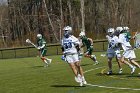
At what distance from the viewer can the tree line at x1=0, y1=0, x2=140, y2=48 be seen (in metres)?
85.2

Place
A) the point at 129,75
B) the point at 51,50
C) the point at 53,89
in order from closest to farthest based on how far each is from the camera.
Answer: the point at 53,89 → the point at 129,75 → the point at 51,50

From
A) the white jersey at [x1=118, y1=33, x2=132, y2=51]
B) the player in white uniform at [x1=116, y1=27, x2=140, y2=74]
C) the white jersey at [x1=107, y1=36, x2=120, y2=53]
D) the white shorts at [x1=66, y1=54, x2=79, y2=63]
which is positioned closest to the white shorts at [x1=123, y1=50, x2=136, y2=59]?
the player in white uniform at [x1=116, y1=27, x2=140, y2=74]

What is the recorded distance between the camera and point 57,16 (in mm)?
86875

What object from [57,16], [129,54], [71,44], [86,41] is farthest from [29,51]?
[71,44]

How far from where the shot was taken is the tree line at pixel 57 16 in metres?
85.2

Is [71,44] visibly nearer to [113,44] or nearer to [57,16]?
[113,44]

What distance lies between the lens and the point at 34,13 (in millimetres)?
94000

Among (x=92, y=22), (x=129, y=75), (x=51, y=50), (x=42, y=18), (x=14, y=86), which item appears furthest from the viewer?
(x=92, y=22)

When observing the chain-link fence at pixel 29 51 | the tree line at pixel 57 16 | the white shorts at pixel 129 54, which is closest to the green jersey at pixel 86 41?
the white shorts at pixel 129 54

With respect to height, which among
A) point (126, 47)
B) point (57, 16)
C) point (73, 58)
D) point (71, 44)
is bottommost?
point (73, 58)

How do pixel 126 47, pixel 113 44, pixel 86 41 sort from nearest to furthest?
pixel 126 47 → pixel 113 44 → pixel 86 41

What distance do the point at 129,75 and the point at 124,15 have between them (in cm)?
7873

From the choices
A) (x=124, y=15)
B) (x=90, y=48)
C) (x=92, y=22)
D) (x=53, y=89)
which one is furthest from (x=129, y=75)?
(x=124, y=15)

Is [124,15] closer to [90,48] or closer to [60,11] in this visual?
[60,11]
